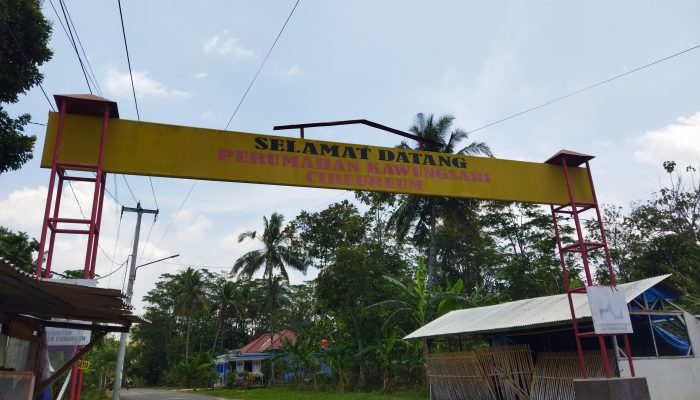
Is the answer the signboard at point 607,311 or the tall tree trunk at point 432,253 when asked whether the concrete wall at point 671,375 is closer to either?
the signboard at point 607,311

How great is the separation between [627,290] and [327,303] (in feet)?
62.5

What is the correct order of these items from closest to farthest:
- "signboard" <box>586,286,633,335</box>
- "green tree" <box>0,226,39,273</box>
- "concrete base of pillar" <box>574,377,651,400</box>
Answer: "concrete base of pillar" <box>574,377,651,400</box>
"signboard" <box>586,286,633,335</box>
"green tree" <box>0,226,39,273</box>

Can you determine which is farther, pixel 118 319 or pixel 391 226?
pixel 391 226

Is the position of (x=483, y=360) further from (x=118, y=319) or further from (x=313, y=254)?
(x=313, y=254)

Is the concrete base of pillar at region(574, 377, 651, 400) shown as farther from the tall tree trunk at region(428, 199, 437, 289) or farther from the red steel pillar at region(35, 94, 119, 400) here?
the tall tree trunk at region(428, 199, 437, 289)

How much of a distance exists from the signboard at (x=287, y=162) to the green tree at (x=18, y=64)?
267 inches

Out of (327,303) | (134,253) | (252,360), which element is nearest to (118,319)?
(134,253)

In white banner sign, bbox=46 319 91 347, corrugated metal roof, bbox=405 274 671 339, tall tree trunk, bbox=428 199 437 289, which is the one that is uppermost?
tall tree trunk, bbox=428 199 437 289

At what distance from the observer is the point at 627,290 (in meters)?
12.6

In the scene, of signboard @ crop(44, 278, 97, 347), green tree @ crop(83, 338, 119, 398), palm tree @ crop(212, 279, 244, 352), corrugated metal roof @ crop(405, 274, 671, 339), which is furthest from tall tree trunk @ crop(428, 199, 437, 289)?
palm tree @ crop(212, 279, 244, 352)

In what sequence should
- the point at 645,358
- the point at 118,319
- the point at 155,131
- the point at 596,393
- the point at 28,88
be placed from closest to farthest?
the point at 118,319 < the point at 155,131 < the point at 596,393 < the point at 645,358 < the point at 28,88

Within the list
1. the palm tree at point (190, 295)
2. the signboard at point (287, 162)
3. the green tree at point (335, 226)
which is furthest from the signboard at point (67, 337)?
the palm tree at point (190, 295)

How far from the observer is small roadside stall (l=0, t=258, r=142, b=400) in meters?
4.44

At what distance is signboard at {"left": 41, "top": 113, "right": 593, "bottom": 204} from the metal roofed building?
4.55 metres
